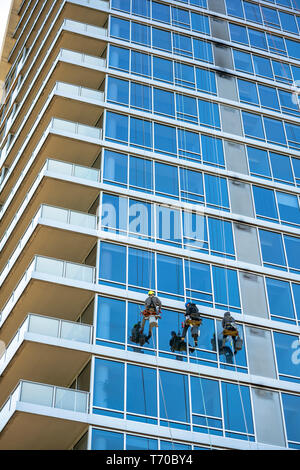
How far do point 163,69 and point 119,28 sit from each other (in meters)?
3.29

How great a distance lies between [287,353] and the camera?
2869 cm

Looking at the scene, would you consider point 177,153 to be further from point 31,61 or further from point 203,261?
point 31,61

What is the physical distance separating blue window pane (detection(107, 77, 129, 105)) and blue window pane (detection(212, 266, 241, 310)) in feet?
31.3

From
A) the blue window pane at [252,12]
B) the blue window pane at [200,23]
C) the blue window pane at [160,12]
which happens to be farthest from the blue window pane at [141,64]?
the blue window pane at [252,12]

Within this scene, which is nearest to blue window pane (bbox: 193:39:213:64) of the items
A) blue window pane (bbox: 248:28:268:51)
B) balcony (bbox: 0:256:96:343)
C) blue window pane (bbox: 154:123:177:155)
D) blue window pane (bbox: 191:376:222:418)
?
blue window pane (bbox: 248:28:268:51)

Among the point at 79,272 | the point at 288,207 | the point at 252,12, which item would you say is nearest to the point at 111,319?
the point at 79,272

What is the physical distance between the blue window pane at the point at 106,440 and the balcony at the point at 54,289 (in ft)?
17.6

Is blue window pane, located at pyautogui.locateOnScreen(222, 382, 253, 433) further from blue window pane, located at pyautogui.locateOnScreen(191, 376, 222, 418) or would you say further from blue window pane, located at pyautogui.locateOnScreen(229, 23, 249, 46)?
blue window pane, located at pyautogui.locateOnScreen(229, 23, 249, 46)

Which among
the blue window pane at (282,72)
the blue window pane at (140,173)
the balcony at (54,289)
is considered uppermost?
the blue window pane at (282,72)

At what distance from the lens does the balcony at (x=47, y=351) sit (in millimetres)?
25609

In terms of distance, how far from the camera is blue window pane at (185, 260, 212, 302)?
94.7 feet

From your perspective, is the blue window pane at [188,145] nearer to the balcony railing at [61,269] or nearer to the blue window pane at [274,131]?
the blue window pane at [274,131]

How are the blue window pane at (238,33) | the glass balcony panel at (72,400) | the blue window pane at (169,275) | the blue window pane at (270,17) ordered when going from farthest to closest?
the blue window pane at (270,17)
the blue window pane at (238,33)
the blue window pane at (169,275)
the glass balcony panel at (72,400)
